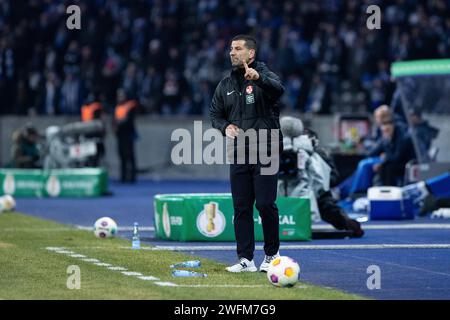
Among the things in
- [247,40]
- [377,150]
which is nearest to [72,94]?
[377,150]

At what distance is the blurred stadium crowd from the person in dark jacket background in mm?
7553

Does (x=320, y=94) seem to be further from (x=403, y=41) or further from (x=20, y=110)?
(x=20, y=110)

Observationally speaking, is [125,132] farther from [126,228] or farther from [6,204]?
[126,228]

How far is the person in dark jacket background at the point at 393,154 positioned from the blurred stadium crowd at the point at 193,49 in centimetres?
755

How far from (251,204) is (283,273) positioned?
61.2 inches

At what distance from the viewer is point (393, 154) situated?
23141 mm

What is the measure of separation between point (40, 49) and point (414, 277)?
25284 millimetres

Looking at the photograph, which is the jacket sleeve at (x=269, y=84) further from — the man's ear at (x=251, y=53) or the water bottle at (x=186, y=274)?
the water bottle at (x=186, y=274)

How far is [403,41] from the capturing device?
3194 cm

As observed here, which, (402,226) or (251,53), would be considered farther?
(402,226)

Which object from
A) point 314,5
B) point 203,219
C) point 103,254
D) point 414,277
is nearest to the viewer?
point 414,277

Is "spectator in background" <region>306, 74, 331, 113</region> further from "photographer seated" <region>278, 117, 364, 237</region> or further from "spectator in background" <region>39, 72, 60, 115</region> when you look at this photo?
"photographer seated" <region>278, 117, 364, 237</region>

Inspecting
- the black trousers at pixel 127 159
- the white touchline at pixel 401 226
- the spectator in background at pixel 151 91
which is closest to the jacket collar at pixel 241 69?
the white touchline at pixel 401 226
